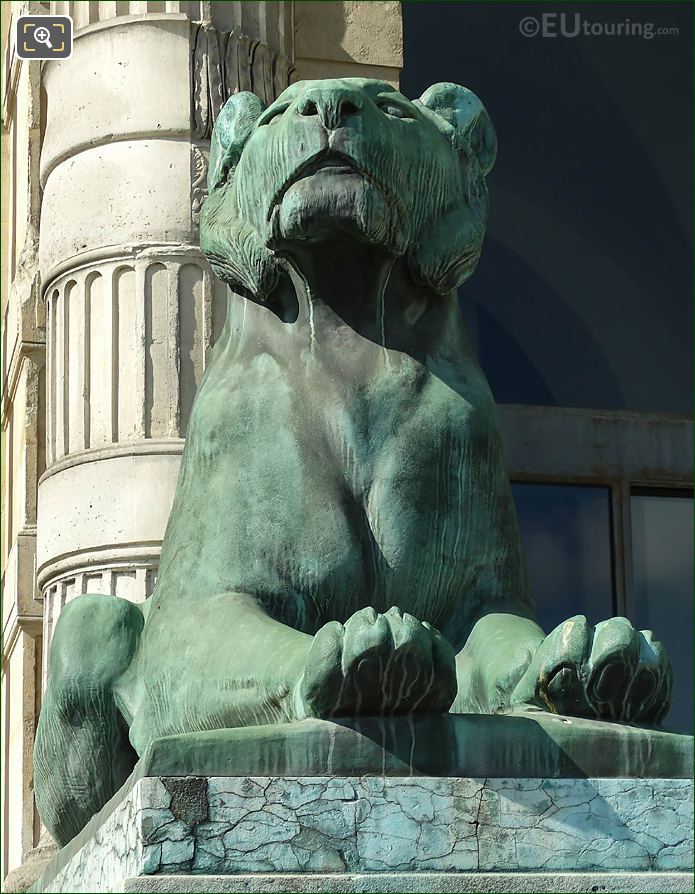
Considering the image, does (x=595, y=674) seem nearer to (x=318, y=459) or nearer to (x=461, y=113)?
(x=318, y=459)

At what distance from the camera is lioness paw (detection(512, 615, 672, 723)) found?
3.41 meters

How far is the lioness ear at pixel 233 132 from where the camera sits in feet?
13.5

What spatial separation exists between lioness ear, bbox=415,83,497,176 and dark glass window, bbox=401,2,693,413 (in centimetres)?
468

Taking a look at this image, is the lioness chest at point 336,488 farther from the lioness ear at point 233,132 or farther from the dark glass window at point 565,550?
the dark glass window at point 565,550

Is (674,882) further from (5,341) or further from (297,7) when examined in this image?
(5,341)

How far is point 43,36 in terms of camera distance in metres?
7.61

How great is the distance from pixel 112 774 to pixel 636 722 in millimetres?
1177

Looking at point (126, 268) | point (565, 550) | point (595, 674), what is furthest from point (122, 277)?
point (595, 674)

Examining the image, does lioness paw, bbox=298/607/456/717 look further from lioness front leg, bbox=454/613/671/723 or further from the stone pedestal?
lioness front leg, bbox=454/613/671/723

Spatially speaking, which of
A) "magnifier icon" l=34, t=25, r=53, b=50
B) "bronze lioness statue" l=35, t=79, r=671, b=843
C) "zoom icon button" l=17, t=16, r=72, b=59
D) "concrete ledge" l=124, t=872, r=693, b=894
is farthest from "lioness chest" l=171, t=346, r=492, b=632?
"magnifier icon" l=34, t=25, r=53, b=50

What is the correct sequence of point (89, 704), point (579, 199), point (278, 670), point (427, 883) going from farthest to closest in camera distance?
point (579, 199) → point (89, 704) → point (278, 670) → point (427, 883)

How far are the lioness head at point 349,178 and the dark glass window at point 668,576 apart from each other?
4.97 m

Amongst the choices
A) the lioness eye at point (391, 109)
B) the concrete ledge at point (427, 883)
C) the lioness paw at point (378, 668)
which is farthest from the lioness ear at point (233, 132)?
the concrete ledge at point (427, 883)

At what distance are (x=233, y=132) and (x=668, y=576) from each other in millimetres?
5421
